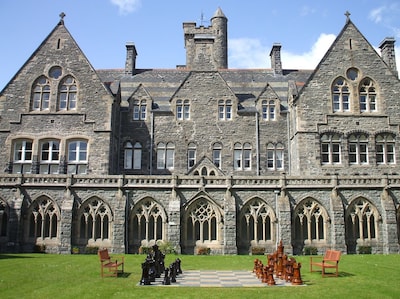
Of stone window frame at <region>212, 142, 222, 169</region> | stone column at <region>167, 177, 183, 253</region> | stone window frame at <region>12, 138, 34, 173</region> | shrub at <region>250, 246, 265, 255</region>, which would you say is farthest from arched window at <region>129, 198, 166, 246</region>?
stone window frame at <region>12, 138, 34, 173</region>

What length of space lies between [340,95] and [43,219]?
924 inches

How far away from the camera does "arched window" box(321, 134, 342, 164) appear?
102 feet

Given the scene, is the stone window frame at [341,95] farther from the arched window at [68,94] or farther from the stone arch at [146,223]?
the arched window at [68,94]

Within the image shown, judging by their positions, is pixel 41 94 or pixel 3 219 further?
pixel 41 94

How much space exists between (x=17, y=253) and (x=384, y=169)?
26.1m

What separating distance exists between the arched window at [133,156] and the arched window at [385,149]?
18.6 meters

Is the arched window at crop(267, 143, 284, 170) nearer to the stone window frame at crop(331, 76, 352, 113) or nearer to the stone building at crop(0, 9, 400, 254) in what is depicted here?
the stone building at crop(0, 9, 400, 254)

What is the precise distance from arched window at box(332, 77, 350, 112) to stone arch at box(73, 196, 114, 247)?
62.6 feet

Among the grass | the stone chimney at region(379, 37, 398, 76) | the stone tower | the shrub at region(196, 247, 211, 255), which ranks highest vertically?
the stone tower

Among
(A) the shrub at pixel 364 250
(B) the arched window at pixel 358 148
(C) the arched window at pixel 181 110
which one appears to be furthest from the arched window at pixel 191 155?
(A) the shrub at pixel 364 250

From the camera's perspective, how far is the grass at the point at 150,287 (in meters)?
12.5

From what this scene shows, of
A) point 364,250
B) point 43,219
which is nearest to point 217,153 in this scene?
point 364,250

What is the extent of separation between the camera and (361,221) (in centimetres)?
2586

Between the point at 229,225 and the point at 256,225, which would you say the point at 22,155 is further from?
the point at 256,225
